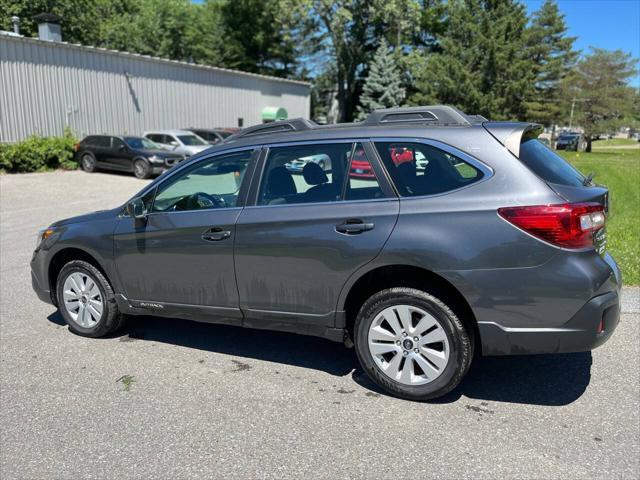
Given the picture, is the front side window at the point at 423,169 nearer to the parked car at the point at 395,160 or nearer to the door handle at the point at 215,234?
the parked car at the point at 395,160

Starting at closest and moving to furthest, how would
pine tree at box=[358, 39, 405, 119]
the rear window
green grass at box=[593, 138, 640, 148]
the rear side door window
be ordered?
the rear window, the rear side door window, pine tree at box=[358, 39, 405, 119], green grass at box=[593, 138, 640, 148]

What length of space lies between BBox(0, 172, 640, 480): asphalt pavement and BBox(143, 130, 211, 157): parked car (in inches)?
663

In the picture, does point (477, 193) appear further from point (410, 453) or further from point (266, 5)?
point (266, 5)

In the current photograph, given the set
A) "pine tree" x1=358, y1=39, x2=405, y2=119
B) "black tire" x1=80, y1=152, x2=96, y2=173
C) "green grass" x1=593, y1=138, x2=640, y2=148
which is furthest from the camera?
"green grass" x1=593, y1=138, x2=640, y2=148

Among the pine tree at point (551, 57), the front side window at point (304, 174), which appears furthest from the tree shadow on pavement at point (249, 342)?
the pine tree at point (551, 57)

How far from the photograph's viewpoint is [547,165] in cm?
347

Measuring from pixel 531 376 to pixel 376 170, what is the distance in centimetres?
189

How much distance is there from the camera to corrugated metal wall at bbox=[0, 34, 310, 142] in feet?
69.0

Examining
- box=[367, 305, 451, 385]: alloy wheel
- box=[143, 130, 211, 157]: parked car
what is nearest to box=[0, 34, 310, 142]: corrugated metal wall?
box=[143, 130, 211, 157]: parked car

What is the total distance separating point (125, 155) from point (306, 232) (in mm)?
17894

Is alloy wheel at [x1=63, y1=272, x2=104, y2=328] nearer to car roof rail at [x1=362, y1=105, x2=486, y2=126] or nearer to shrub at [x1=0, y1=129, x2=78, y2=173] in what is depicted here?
car roof rail at [x1=362, y1=105, x2=486, y2=126]

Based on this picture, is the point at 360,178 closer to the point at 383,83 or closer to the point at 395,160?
the point at 395,160

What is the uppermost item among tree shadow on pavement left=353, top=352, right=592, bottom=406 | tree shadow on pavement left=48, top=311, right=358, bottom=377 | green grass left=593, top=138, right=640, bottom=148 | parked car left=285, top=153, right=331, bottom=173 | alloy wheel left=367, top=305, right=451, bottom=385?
parked car left=285, top=153, right=331, bottom=173

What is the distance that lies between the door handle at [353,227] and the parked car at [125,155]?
16674mm
